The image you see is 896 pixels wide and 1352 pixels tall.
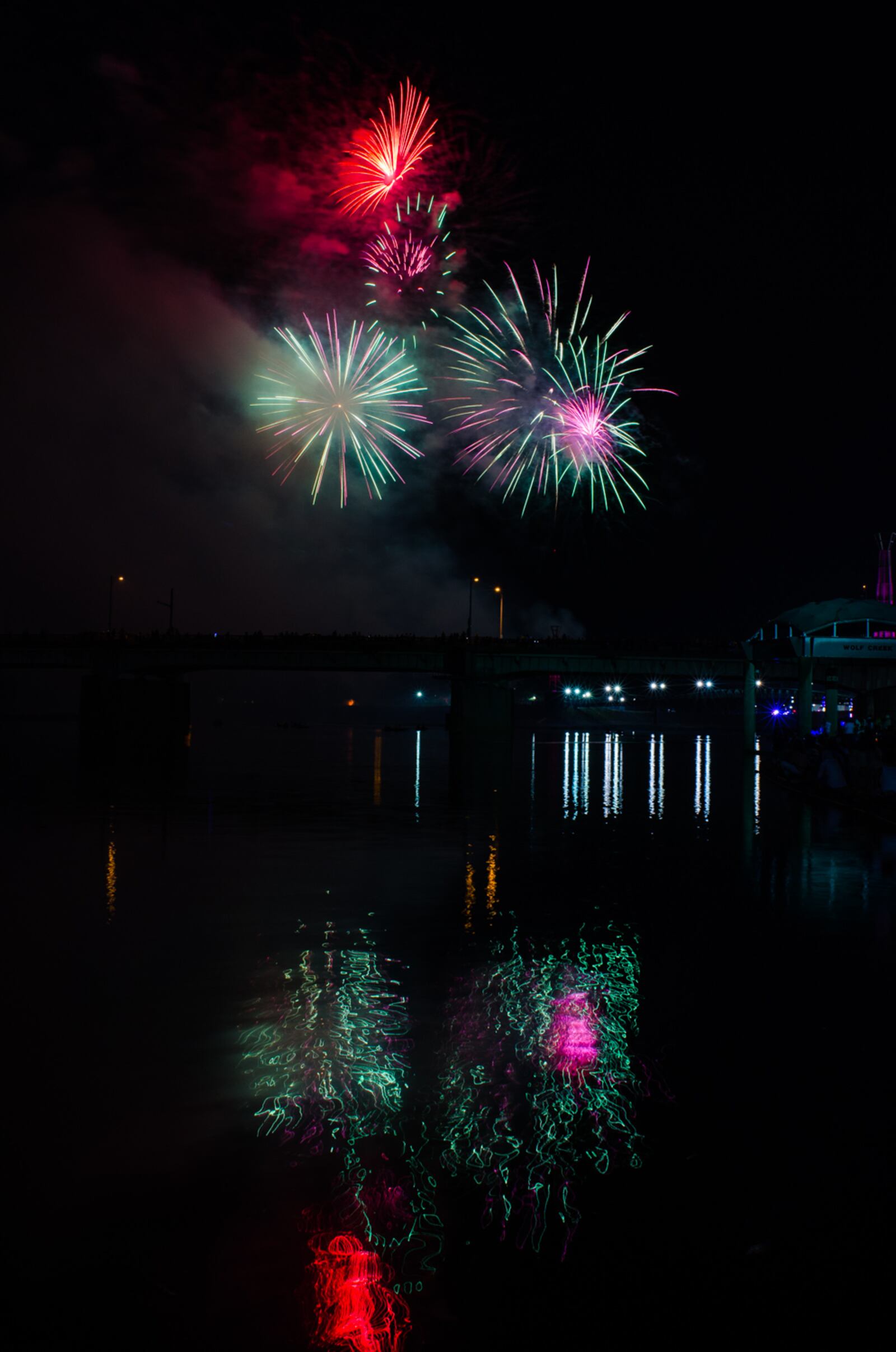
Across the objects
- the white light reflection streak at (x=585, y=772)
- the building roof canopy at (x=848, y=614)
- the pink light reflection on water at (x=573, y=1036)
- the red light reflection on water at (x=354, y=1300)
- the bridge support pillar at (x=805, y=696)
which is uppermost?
the building roof canopy at (x=848, y=614)

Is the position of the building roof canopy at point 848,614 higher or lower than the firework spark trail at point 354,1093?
higher

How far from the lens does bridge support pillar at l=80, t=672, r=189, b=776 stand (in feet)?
286

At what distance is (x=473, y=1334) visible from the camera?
545 centimetres

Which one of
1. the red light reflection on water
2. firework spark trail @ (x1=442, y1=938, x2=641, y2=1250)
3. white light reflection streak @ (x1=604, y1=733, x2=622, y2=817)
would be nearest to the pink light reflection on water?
firework spark trail @ (x1=442, y1=938, x2=641, y2=1250)

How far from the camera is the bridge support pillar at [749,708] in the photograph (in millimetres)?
87125

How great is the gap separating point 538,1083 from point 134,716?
3901 inches

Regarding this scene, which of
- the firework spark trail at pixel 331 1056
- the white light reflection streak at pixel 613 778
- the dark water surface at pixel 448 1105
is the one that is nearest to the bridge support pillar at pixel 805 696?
the white light reflection streak at pixel 613 778

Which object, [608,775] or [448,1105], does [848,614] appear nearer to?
[608,775]

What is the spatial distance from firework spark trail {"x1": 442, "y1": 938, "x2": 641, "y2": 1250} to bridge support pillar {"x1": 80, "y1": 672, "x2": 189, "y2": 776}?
68.6 m

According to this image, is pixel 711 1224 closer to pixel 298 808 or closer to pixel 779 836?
pixel 779 836

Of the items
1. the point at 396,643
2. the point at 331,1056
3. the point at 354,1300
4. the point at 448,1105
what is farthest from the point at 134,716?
the point at 354,1300

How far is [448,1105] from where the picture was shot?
8602 millimetres

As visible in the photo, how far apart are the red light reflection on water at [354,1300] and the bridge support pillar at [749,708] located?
269 feet

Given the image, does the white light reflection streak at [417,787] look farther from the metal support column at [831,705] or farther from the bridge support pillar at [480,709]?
the metal support column at [831,705]
